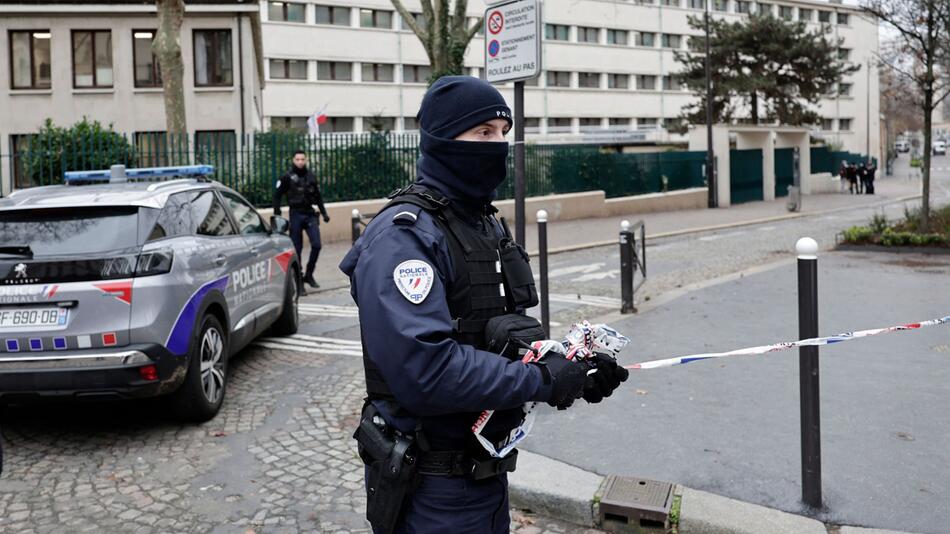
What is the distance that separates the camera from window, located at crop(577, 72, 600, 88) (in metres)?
63.7

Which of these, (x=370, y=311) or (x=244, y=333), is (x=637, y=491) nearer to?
(x=370, y=311)

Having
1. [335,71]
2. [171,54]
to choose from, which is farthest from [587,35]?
[171,54]

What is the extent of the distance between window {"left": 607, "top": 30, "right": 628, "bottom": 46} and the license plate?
63.3 m

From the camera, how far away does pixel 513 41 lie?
5965 millimetres

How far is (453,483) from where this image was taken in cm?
234

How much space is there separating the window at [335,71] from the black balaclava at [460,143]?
52.5 metres

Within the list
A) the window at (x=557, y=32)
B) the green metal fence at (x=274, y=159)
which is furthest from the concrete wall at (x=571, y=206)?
the window at (x=557, y=32)

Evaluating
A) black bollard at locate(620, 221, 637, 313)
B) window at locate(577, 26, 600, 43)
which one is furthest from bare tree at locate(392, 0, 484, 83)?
window at locate(577, 26, 600, 43)

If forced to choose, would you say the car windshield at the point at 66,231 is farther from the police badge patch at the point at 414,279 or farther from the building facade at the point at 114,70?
the building facade at the point at 114,70

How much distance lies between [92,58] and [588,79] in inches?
1694

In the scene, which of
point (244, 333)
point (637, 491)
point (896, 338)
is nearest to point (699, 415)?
point (637, 491)

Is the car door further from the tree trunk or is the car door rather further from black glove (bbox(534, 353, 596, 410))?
the tree trunk

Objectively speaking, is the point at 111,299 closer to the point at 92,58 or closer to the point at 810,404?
the point at 810,404

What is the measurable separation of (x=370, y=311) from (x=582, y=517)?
2.43 meters
